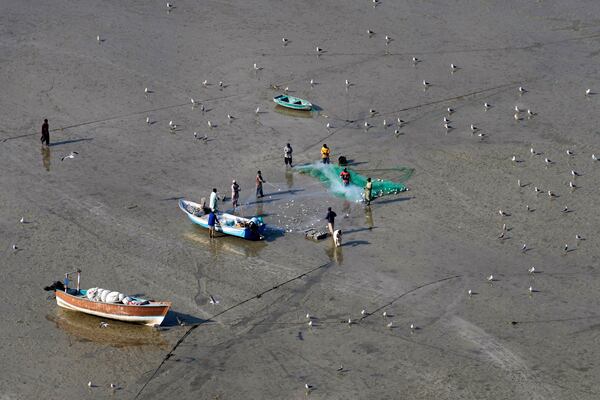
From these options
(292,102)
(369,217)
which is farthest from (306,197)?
(292,102)

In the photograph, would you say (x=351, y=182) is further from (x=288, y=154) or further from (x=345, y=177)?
(x=288, y=154)

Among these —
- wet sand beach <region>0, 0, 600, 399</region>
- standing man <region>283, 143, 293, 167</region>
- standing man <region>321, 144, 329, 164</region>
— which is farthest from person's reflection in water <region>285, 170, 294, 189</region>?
standing man <region>321, 144, 329, 164</region>

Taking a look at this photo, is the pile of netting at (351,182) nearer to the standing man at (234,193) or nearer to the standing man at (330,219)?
the standing man at (330,219)

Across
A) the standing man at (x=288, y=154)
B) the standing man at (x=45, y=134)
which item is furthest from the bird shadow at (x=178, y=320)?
the standing man at (x=45, y=134)

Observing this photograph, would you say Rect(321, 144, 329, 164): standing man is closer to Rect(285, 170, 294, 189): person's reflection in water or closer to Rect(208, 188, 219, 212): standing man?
Rect(285, 170, 294, 189): person's reflection in water

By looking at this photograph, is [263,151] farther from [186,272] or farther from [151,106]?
[186,272]
